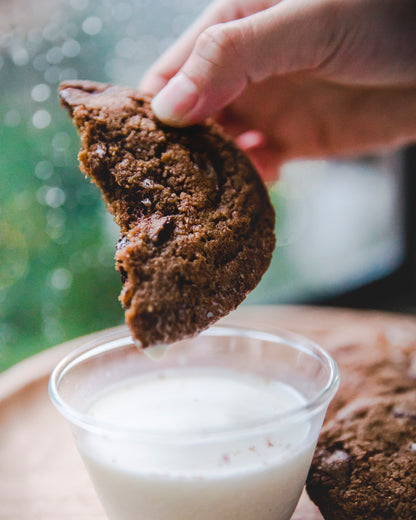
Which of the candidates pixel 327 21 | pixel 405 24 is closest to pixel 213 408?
pixel 327 21

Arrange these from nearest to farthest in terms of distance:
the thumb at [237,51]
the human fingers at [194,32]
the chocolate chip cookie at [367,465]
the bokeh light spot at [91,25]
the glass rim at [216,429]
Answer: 1. the glass rim at [216,429]
2. the chocolate chip cookie at [367,465]
3. the thumb at [237,51]
4. the human fingers at [194,32]
5. the bokeh light spot at [91,25]

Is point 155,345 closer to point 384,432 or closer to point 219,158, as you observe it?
point 219,158

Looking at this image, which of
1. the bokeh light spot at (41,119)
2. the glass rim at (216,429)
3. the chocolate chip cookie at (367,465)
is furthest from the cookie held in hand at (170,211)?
A: the bokeh light spot at (41,119)

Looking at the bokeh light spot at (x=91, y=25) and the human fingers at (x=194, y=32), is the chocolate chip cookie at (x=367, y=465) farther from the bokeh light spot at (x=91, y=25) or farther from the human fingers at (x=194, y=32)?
the bokeh light spot at (x=91, y=25)

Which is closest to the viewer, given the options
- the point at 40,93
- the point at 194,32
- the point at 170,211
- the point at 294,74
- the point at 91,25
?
the point at 170,211

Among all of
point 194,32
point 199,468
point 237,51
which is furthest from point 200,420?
point 194,32

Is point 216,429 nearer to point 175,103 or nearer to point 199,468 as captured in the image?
point 199,468

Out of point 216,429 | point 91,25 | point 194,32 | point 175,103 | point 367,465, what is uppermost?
point 91,25
